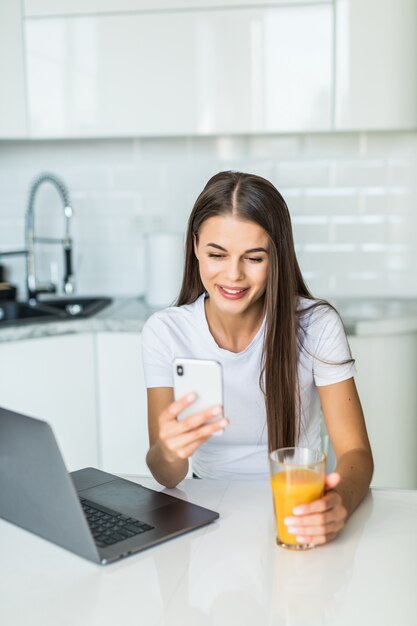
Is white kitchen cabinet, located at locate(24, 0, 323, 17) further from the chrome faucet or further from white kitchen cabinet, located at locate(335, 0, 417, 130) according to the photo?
the chrome faucet

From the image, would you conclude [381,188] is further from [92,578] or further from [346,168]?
[92,578]

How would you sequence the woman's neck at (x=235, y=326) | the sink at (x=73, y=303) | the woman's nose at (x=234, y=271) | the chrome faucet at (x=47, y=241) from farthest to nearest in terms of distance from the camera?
1. the sink at (x=73, y=303)
2. the chrome faucet at (x=47, y=241)
3. the woman's neck at (x=235, y=326)
4. the woman's nose at (x=234, y=271)

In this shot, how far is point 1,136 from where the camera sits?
2875 millimetres

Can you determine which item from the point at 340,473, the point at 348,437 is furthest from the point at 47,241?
the point at 340,473

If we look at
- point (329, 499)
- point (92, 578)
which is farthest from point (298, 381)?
point (92, 578)

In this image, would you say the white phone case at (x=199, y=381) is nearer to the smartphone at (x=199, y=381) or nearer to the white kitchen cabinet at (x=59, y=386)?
the smartphone at (x=199, y=381)

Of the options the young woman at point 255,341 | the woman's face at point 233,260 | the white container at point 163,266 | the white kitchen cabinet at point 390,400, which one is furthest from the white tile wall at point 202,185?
the woman's face at point 233,260

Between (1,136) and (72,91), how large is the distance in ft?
0.99

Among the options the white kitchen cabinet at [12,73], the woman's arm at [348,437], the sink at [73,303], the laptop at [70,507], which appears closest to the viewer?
the laptop at [70,507]

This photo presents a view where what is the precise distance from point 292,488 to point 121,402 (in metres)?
1.63

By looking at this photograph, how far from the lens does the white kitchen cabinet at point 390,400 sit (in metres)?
2.65

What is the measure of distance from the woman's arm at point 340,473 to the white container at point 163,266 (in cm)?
132

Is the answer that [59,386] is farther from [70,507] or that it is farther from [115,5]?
[70,507]

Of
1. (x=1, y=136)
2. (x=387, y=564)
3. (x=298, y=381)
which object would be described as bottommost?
(x=387, y=564)
